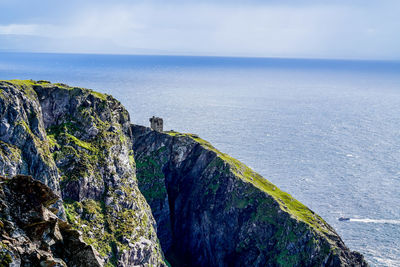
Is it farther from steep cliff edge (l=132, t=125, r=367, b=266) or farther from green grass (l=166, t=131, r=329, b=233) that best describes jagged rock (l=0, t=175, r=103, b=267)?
green grass (l=166, t=131, r=329, b=233)

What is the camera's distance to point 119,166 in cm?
11438

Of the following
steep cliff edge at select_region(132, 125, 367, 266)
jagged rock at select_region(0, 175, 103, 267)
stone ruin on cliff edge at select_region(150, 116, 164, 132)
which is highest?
jagged rock at select_region(0, 175, 103, 267)

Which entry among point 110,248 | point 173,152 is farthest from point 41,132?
point 173,152

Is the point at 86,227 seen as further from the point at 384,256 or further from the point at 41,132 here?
the point at 384,256

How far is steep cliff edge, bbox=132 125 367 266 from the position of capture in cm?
11406

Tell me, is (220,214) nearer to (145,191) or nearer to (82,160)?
(145,191)

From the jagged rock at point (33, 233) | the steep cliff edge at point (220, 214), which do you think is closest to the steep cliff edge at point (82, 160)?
the steep cliff edge at point (220, 214)

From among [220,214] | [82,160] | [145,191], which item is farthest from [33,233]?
[145,191]

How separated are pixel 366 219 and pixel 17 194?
159345mm

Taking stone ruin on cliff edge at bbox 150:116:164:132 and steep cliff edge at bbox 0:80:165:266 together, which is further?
stone ruin on cliff edge at bbox 150:116:164:132

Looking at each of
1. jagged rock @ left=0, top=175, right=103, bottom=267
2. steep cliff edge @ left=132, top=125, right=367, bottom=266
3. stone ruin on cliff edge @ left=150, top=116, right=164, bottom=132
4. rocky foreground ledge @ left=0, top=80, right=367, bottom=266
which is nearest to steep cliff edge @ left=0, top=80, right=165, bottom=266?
rocky foreground ledge @ left=0, top=80, right=367, bottom=266

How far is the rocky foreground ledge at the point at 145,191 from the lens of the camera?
94375mm

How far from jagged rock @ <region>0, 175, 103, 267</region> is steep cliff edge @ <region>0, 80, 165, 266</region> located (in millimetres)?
59285

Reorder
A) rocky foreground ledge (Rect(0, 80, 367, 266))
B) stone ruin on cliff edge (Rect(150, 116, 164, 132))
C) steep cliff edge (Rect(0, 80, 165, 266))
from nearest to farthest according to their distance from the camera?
steep cliff edge (Rect(0, 80, 165, 266))
rocky foreground ledge (Rect(0, 80, 367, 266))
stone ruin on cliff edge (Rect(150, 116, 164, 132))
